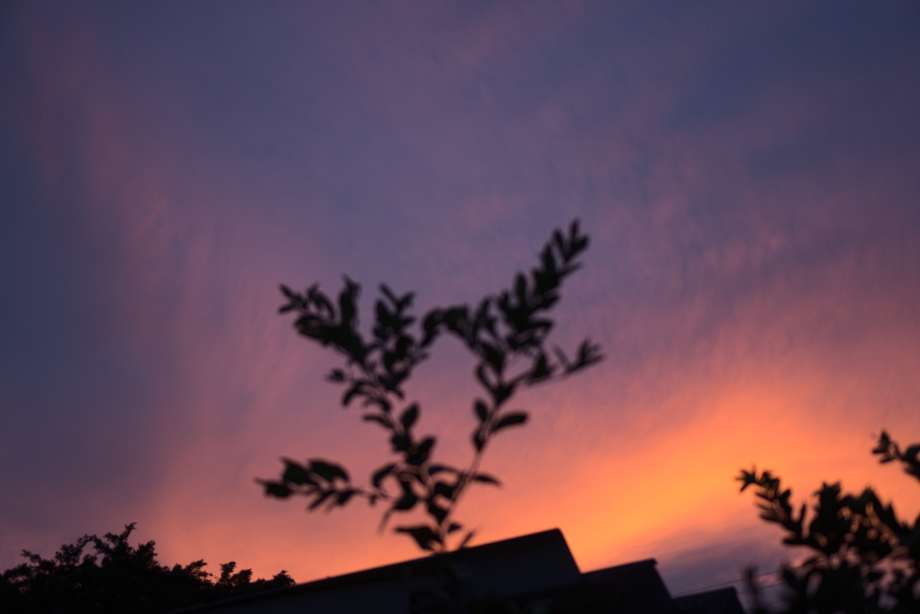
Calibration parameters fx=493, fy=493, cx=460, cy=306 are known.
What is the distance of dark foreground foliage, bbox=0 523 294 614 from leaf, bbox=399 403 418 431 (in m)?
26.9

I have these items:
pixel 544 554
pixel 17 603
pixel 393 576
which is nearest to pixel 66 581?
pixel 17 603

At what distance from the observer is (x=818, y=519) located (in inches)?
92.7

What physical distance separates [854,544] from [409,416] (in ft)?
7.21

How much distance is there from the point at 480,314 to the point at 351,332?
0.58 metres

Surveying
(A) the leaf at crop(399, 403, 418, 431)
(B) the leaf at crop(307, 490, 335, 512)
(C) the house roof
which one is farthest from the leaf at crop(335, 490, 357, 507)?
(C) the house roof

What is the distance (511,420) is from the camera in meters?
1.85

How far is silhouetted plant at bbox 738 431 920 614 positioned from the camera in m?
1.84

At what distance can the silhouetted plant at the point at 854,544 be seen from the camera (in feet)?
6.04

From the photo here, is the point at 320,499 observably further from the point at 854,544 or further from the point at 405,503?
the point at 854,544

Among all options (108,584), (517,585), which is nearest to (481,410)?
(517,585)

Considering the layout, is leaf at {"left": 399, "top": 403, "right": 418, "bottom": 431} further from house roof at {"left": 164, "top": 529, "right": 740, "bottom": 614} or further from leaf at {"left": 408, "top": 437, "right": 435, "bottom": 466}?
house roof at {"left": 164, "top": 529, "right": 740, "bottom": 614}

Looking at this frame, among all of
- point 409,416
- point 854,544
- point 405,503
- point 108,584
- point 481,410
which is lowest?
point 854,544

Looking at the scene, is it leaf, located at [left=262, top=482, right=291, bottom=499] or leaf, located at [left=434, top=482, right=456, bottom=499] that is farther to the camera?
leaf, located at [left=262, top=482, right=291, bottom=499]

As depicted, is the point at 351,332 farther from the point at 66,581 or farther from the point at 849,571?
the point at 66,581
